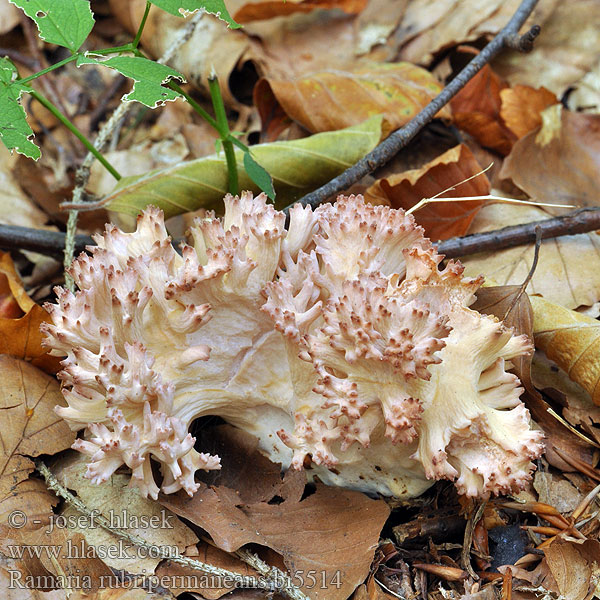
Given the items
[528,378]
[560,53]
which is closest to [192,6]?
[528,378]

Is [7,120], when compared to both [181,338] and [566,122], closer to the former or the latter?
[181,338]

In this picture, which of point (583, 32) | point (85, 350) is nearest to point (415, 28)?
point (583, 32)

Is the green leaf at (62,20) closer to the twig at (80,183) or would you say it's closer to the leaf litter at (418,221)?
the leaf litter at (418,221)

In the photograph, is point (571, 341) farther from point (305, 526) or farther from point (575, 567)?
point (305, 526)

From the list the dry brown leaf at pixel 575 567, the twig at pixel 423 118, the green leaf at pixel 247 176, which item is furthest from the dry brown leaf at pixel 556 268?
the dry brown leaf at pixel 575 567

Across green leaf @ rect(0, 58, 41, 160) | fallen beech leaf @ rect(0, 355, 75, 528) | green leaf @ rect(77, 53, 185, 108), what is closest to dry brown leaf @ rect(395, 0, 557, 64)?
green leaf @ rect(77, 53, 185, 108)

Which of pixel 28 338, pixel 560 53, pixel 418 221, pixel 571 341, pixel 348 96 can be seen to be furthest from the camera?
pixel 560 53

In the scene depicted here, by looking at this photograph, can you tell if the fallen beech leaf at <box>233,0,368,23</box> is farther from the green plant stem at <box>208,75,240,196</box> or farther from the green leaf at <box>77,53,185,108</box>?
the green leaf at <box>77,53,185,108</box>
